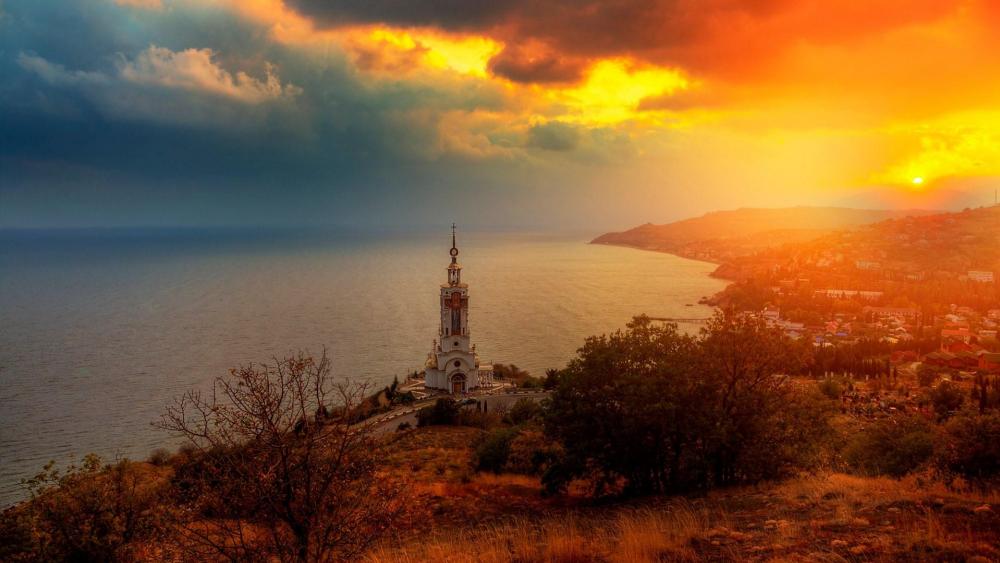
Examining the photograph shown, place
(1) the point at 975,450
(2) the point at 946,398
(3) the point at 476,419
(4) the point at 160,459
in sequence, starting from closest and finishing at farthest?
(1) the point at 975,450 → (4) the point at 160,459 → (2) the point at 946,398 → (3) the point at 476,419

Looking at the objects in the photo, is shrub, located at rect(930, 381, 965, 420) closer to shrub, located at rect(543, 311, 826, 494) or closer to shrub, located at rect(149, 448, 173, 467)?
shrub, located at rect(543, 311, 826, 494)

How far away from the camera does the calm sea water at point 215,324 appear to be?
1393 inches

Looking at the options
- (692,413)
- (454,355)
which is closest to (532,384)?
(454,355)

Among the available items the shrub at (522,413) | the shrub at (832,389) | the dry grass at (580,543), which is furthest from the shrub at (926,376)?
the dry grass at (580,543)

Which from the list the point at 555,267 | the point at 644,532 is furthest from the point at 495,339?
the point at 555,267

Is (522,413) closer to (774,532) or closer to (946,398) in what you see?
(774,532)

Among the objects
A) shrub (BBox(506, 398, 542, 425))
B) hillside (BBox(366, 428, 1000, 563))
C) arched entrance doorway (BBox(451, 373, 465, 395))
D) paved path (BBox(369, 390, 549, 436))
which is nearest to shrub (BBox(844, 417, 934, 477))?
hillside (BBox(366, 428, 1000, 563))

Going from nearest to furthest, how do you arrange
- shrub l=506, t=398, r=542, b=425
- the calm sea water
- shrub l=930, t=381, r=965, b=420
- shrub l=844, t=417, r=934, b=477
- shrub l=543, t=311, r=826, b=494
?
shrub l=543, t=311, r=826, b=494 < shrub l=844, t=417, r=934, b=477 < shrub l=506, t=398, r=542, b=425 < shrub l=930, t=381, r=965, b=420 < the calm sea water

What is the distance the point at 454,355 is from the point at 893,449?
25.3 metres

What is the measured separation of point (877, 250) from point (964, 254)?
15.1m

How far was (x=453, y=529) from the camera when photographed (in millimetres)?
10836

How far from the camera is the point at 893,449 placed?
15.3m

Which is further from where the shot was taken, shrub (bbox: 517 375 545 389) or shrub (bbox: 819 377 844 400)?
shrub (bbox: 517 375 545 389)

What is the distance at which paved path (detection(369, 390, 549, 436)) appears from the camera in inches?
1196
